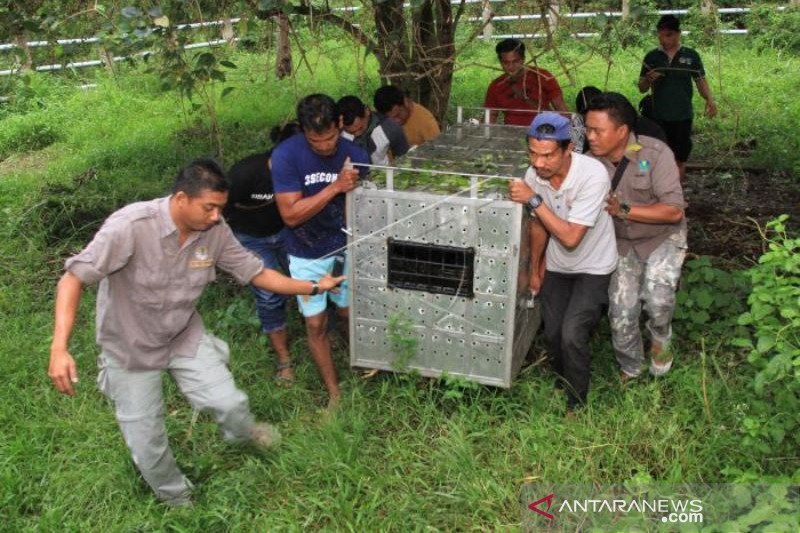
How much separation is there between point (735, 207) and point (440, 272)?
4.49m

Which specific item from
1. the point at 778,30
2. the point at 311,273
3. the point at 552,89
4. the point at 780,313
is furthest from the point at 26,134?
the point at 778,30

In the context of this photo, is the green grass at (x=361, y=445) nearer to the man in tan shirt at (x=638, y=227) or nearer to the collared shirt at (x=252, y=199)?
the man in tan shirt at (x=638, y=227)

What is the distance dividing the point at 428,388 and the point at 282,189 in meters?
1.38

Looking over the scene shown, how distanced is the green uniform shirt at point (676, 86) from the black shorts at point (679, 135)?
0.05m

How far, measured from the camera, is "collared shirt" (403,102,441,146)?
19.9ft

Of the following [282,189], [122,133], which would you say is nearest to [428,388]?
[282,189]

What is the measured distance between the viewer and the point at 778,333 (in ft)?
10.1

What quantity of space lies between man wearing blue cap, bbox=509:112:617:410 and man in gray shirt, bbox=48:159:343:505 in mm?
1324

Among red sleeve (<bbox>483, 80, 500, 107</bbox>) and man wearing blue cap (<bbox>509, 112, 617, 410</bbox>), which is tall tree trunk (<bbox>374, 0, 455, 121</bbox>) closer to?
red sleeve (<bbox>483, 80, 500, 107</bbox>)

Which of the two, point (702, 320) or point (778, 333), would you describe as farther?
point (702, 320)

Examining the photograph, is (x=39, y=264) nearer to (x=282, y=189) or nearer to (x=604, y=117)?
(x=282, y=189)

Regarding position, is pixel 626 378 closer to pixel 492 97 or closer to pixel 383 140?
pixel 383 140

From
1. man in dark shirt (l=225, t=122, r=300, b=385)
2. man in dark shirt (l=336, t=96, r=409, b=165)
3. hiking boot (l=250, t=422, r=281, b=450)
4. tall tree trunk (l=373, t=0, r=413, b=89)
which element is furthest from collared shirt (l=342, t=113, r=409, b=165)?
hiking boot (l=250, t=422, r=281, b=450)

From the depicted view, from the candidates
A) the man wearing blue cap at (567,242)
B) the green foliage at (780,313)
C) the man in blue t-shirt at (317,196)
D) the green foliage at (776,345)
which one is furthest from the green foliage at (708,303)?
the man in blue t-shirt at (317,196)
